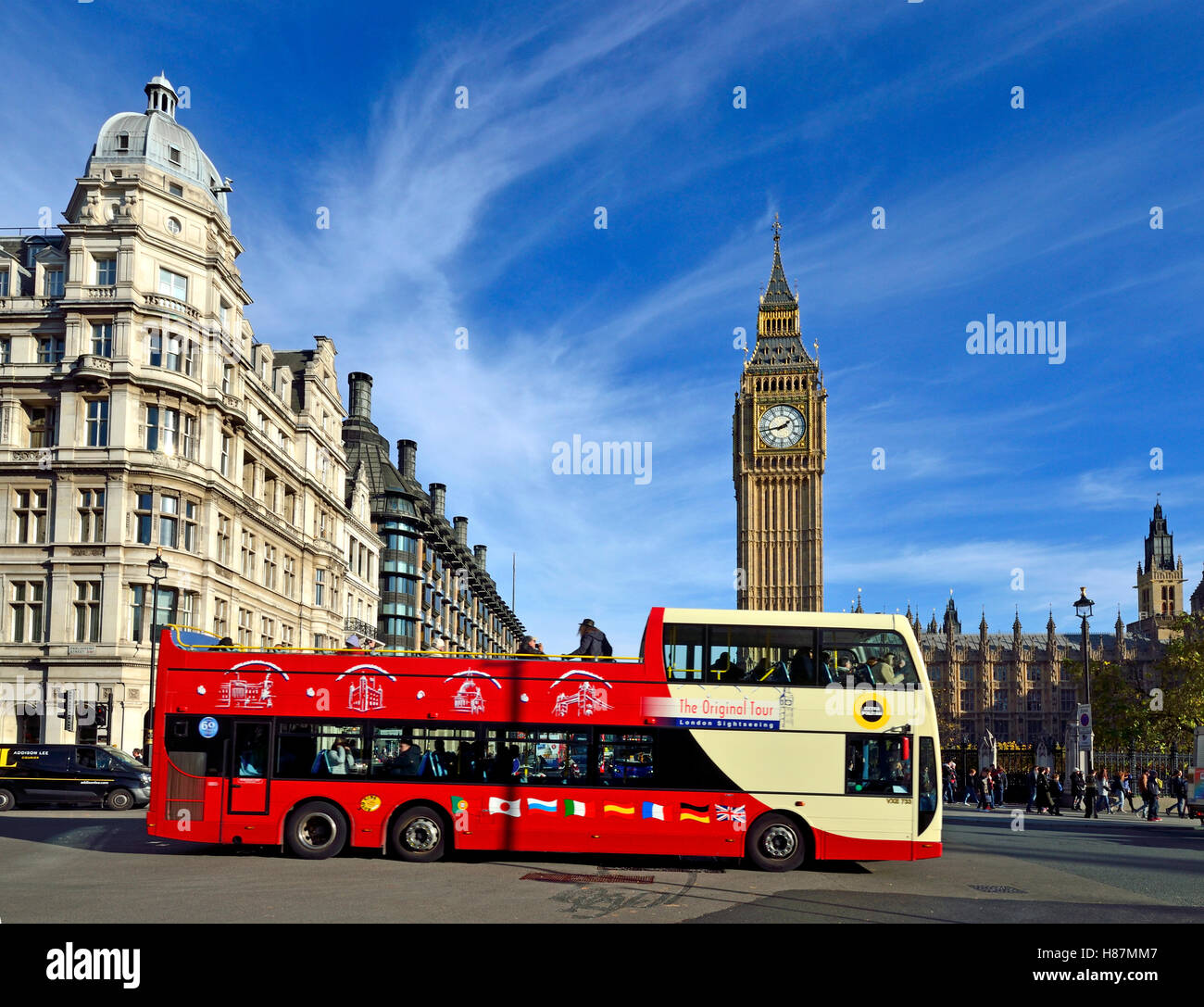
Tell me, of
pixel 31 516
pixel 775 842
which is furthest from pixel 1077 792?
pixel 31 516

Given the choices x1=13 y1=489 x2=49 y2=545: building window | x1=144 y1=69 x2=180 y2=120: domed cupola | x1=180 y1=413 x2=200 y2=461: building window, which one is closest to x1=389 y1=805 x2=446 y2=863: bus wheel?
x1=180 y1=413 x2=200 y2=461: building window

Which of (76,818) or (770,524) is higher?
(770,524)

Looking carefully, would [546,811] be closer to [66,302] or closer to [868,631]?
[868,631]

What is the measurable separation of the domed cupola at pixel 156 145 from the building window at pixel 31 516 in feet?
43.7

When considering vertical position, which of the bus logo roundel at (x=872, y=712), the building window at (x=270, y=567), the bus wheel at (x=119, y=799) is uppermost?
the building window at (x=270, y=567)

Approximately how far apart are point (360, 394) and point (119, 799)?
53824mm

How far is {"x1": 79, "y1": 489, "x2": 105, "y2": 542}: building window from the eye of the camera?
4278 centimetres

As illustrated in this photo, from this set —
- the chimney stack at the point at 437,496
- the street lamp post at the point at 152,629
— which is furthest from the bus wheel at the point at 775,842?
the chimney stack at the point at 437,496

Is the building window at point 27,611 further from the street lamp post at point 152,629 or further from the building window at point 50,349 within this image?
the building window at point 50,349

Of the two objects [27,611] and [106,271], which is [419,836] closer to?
[27,611]

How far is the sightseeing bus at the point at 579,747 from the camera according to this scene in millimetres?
18016
